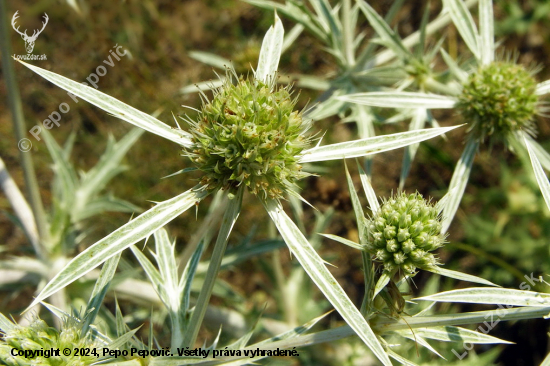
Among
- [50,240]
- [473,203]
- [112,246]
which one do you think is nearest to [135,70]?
[50,240]

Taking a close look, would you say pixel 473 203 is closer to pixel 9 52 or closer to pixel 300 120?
pixel 300 120

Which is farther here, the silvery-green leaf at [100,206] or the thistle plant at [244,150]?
the silvery-green leaf at [100,206]

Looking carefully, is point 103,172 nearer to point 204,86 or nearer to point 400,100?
point 204,86

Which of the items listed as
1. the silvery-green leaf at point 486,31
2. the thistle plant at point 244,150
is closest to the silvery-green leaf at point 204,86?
the thistle plant at point 244,150

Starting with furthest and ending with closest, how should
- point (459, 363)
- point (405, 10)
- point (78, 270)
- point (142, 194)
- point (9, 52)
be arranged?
point (405, 10), point (142, 194), point (459, 363), point (9, 52), point (78, 270)

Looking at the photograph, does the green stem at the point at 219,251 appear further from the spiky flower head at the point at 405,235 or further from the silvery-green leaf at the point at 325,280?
the spiky flower head at the point at 405,235
